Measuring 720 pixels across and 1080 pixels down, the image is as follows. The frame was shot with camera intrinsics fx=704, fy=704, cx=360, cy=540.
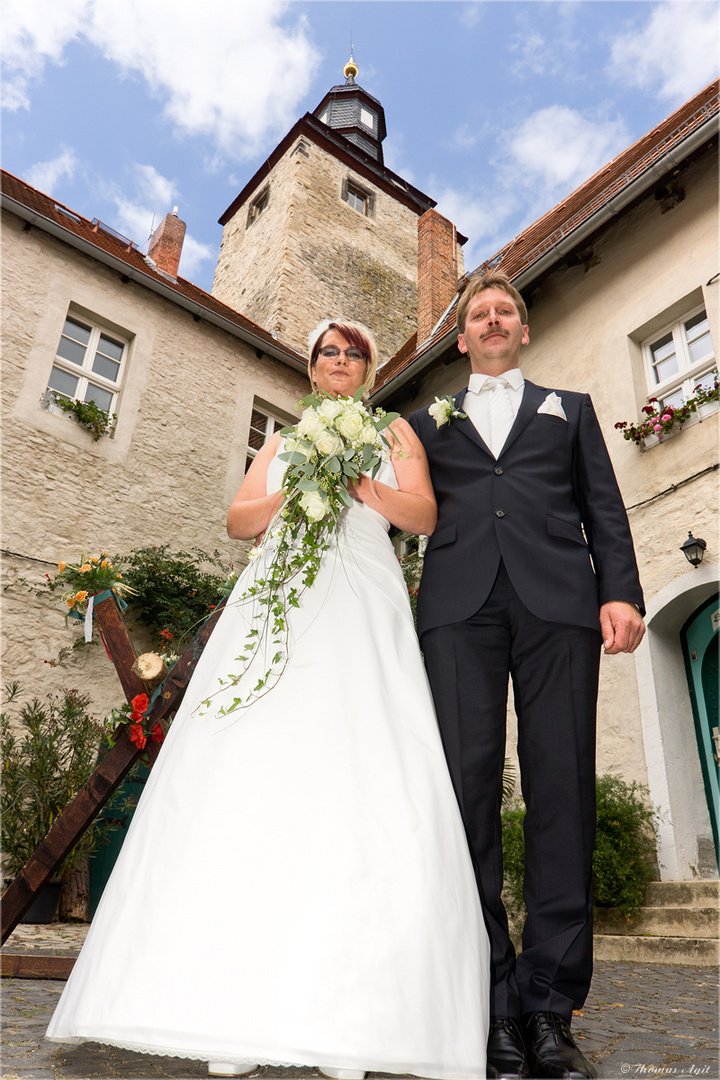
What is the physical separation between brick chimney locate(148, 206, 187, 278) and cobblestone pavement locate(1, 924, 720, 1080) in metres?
12.1

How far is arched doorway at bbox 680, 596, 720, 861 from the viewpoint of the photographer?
572 centimetres

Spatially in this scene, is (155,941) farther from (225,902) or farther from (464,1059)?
(464,1059)

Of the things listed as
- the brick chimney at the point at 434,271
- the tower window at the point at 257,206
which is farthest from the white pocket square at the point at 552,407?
the tower window at the point at 257,206

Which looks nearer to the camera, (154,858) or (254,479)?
(154,858)

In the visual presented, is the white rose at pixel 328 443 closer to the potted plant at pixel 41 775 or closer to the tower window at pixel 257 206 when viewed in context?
the potted plant at pixel 41 775

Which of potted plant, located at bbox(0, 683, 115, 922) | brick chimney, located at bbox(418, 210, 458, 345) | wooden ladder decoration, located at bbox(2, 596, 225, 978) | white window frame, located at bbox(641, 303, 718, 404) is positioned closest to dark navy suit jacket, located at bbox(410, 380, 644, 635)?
wooden ladder decoration, located at bbox(2, 596, 225, 978)

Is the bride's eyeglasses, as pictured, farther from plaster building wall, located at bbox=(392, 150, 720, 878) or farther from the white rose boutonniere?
plaster building wall, located at bbox=(392, 150, 720, 878)

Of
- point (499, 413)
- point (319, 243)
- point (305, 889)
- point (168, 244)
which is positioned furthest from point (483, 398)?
point (319, 243)

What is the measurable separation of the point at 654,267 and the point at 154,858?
727 cm

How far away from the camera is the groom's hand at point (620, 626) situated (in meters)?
2.01

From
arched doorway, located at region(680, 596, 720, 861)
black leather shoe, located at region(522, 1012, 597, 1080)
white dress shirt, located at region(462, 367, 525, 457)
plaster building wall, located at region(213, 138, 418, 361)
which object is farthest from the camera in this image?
plaster building wall, located at region(213, 138, 418, 361)

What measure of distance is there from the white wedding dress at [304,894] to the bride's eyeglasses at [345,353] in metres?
1.10

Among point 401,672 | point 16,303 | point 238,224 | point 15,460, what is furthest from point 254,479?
point 238,224

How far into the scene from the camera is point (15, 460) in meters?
7.72
